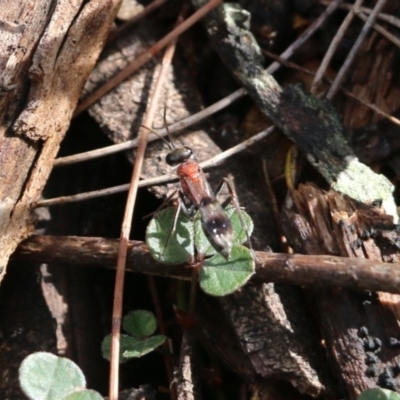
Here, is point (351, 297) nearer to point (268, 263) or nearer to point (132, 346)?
point (268, 263)

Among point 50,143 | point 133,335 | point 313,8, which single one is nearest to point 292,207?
point 133,335

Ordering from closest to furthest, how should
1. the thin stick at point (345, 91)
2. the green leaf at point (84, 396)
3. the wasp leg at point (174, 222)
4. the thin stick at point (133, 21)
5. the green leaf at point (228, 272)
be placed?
the green leaf at point (84, 396) → the green leaf at point (228, 272) → the wasp leg at point (174, 222) → the thin stick at point (345, 91) → the thin stick at point (133, 21)

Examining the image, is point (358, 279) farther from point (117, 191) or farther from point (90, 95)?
point (90, 95)

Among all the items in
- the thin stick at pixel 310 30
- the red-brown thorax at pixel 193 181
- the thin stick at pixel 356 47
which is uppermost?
the thin stick at pixel 310 30

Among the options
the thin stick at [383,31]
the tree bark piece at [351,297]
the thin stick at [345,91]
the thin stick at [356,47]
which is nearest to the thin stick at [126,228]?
the thin stick at [345,91]

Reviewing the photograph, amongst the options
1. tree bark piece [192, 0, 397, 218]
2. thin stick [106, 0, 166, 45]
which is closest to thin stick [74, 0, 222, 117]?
tree bark piece [192, 0, 397, 218]

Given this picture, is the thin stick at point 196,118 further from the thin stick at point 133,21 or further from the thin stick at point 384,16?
the thin stick at point 133,21

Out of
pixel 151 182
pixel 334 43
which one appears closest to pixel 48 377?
pixel 151 182
